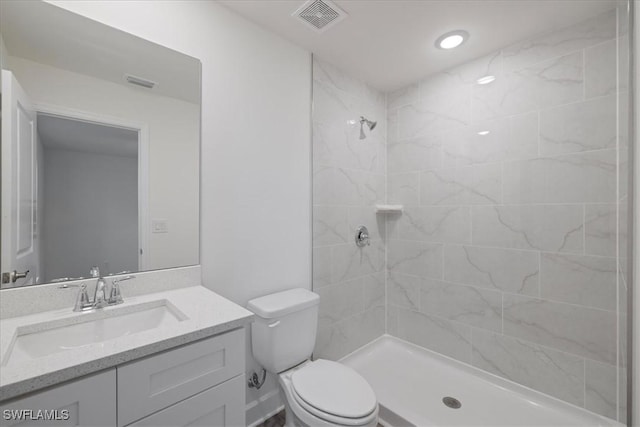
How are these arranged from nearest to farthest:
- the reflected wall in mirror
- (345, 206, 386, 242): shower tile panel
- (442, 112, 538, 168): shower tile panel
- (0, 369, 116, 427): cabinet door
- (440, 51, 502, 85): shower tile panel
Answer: (0, 369, 116, 427): cabinet door < the reflected wall in mirror < (442, 112, 538, 168): shower tile panel < (440, 51, 502, 85): shower tile panel < (345, 206, 386, 242): shower tile panel

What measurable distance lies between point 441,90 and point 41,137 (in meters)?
2.35

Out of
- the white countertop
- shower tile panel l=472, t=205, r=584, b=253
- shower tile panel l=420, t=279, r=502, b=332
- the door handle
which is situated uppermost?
shower tile panel l=472, t=205, r=584, b=253

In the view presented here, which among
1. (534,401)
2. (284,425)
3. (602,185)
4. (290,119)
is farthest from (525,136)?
(284,425)

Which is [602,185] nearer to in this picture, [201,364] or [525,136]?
[525,136]

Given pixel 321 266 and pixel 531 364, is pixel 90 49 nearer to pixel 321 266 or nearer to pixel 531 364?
pixel 321 266

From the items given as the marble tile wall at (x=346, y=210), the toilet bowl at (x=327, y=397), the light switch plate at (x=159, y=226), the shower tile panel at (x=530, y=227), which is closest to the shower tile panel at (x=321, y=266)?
the marble tile wall at (x=346, y=210)

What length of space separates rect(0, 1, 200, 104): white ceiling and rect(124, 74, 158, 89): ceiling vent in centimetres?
2

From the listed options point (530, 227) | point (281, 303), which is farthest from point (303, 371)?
point (530, 227)

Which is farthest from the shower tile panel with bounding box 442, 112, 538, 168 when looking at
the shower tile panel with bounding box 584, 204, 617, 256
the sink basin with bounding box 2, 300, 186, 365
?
the sink basin with bounding box 2, 300, 186, 365

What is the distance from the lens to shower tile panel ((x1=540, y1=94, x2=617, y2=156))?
1454 millimetres

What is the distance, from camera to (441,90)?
212 cm

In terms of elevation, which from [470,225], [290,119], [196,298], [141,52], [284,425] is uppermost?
[141,52]

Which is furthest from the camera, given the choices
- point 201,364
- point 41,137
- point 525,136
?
point 525,136

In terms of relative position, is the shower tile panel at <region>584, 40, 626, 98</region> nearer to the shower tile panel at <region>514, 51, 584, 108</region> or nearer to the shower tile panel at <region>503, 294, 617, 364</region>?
the shower tile panel at <region>514, 51, 584, 108</region>
